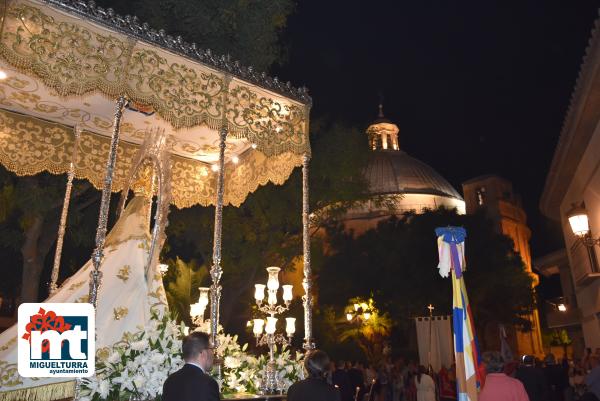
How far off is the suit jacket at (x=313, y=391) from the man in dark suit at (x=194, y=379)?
0.85m

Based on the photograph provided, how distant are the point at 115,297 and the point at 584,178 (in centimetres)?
1176

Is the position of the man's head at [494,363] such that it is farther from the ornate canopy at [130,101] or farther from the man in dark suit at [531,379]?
the ornate canopy at [130,101]

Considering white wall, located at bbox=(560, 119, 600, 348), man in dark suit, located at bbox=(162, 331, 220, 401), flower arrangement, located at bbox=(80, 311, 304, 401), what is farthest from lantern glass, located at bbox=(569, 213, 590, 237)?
man in dark suit, located at bbox=(162, 331, 220, 401)

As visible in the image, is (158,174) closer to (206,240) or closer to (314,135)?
(206,240)

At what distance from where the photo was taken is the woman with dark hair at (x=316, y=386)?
12.4ft

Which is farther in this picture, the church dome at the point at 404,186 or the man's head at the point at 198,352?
the church dome at the point at 404,186

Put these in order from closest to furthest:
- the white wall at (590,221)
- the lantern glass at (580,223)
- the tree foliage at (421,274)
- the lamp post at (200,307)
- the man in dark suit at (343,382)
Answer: the lamp post at (200,307) → the lantern glass at (580,223) → the man in dark suit at (343,382) → the white wall at (590,221) → the tree foliage at (421,274)

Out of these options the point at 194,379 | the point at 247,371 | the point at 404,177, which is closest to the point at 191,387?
the point at 194,379

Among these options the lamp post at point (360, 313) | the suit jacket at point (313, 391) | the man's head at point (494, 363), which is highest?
the lamp post at point (360, 313)

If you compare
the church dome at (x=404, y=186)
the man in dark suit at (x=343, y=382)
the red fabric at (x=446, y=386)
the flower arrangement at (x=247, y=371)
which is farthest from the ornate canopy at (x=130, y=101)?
the church dome at (x=404, y=186)

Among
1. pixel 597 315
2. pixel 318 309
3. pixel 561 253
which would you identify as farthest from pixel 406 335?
pixel 597 315

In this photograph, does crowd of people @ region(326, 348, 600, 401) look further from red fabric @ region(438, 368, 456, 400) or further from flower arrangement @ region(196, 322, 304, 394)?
flower arrangement @ region(196, 322, 304, 394)

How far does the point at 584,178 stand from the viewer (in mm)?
12367

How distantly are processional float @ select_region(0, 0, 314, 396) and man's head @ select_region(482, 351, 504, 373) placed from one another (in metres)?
3.03
